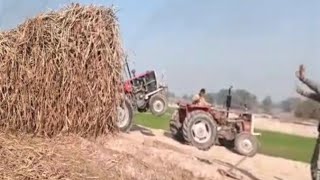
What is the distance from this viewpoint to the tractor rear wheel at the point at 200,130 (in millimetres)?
17125

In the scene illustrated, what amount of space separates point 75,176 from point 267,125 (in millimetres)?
41107

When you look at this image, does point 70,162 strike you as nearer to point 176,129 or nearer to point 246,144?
point 246,144

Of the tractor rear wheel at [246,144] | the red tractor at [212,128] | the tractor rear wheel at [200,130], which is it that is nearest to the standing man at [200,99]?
the red tractor at [212,128]

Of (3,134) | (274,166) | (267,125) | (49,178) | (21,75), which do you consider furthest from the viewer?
(267,125)

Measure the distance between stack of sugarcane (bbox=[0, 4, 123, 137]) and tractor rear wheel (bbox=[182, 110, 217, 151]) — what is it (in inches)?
263

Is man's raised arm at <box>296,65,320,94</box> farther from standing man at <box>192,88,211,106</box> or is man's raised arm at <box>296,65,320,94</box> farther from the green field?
the green field

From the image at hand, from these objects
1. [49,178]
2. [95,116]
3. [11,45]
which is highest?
[11,45]

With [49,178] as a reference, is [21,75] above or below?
above

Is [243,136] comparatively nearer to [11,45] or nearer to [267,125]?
[11,45]

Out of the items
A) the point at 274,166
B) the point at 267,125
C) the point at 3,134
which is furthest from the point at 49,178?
the point at 267,125

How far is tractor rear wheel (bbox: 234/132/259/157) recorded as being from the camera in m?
17.6

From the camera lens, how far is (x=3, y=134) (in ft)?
30.6

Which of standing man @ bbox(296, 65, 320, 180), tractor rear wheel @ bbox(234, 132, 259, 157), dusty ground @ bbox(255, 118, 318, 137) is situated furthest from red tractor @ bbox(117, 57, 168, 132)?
dusty ground @ bbox(255, 118, 318, 137)

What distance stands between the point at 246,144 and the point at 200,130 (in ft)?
4.90
